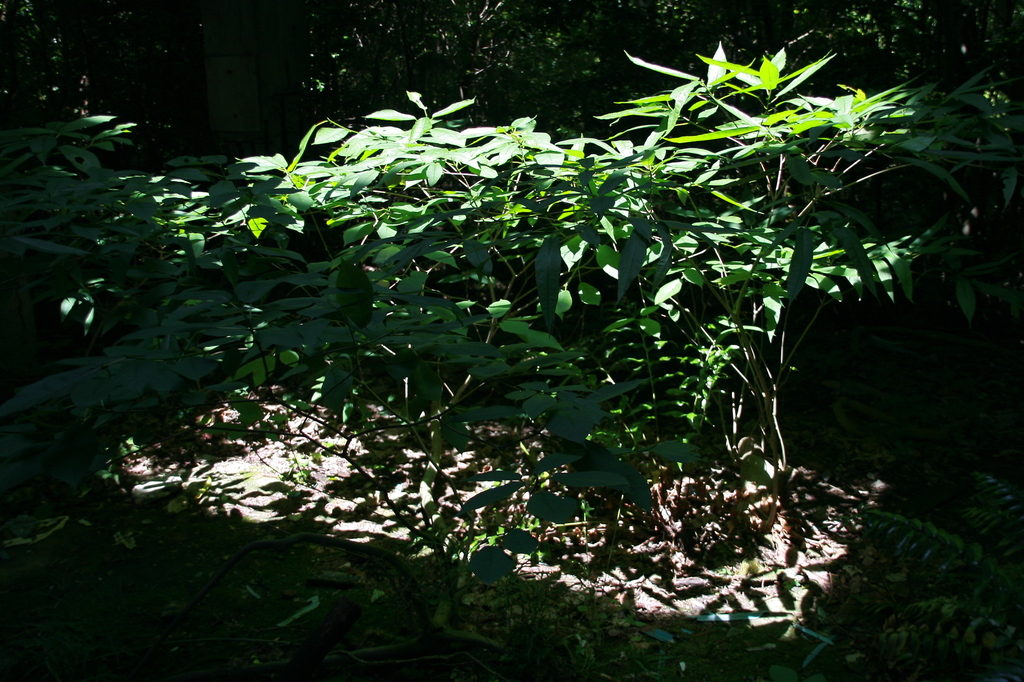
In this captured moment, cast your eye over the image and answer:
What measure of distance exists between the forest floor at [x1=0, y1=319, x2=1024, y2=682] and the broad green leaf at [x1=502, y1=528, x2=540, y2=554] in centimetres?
78

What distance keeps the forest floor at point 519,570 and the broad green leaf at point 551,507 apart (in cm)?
79

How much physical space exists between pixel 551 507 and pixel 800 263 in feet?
2.15

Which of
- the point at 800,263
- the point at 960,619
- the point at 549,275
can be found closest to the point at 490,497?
the point at 549,275

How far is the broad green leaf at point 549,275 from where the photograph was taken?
44.7 inches

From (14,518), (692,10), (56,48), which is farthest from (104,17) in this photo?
(692,10)

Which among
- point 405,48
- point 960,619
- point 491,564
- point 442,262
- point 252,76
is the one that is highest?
point 405,48

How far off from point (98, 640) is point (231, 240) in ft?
3.78

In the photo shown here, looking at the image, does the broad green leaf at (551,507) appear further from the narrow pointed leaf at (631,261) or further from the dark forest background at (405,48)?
the dark forest background at (405,48)

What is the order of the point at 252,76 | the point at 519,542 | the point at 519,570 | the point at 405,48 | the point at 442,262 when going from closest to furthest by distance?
1. the point at 519,542
2. the point at 442,262
3. the point at 519,570
4. the point at 252,76
5. the point at 405,48

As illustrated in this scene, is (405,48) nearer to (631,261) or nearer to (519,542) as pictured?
(631,261)

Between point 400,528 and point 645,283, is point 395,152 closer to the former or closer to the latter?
point 645,283

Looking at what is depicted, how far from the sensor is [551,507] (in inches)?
34.5

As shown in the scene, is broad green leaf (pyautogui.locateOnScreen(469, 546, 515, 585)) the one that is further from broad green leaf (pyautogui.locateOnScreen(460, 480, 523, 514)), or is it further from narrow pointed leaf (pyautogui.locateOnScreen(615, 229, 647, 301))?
narrow pointed leaf (pyautogui.locateOnScreen(615, 229, 647, 301))

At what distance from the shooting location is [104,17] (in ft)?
16.4
